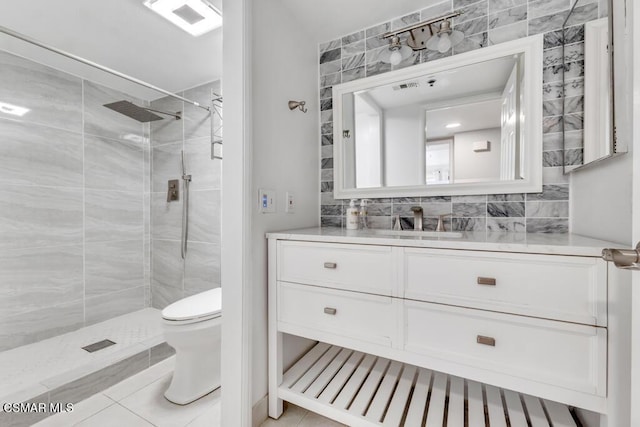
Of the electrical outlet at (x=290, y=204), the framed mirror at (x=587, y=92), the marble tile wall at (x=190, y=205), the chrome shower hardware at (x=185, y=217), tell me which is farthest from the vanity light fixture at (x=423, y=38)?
the chrome shower hardware at (x=185, y=217)

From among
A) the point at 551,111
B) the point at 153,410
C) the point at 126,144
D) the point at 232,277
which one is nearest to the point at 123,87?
the point at 126,144

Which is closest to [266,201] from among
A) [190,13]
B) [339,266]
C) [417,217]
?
[339,266]

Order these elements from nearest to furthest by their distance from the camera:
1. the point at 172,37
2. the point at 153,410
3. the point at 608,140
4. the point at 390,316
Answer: the point at 608,140, the point at 390,316, the point at 153,410, the point at 172,37

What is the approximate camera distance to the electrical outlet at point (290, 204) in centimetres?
151

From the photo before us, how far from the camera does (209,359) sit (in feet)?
5.49

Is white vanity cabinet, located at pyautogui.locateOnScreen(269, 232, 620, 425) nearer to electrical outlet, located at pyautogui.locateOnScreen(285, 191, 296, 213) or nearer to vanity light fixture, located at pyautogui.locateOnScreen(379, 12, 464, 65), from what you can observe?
electrical outlet, located at pyautogui.locateOnScreen(285, 191, 296, 213)

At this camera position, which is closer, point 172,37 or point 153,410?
point 153,410

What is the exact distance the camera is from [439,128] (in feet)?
4.85

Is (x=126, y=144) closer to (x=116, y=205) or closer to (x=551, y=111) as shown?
(x=116, y=205)

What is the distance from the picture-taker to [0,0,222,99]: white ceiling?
63.1 inches

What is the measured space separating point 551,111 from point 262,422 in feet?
6.67

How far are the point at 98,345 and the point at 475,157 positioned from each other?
298cm

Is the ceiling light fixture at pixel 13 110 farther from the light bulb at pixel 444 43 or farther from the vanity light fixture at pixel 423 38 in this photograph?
the light bulb at pixel 444 43

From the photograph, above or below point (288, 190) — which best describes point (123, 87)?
above
